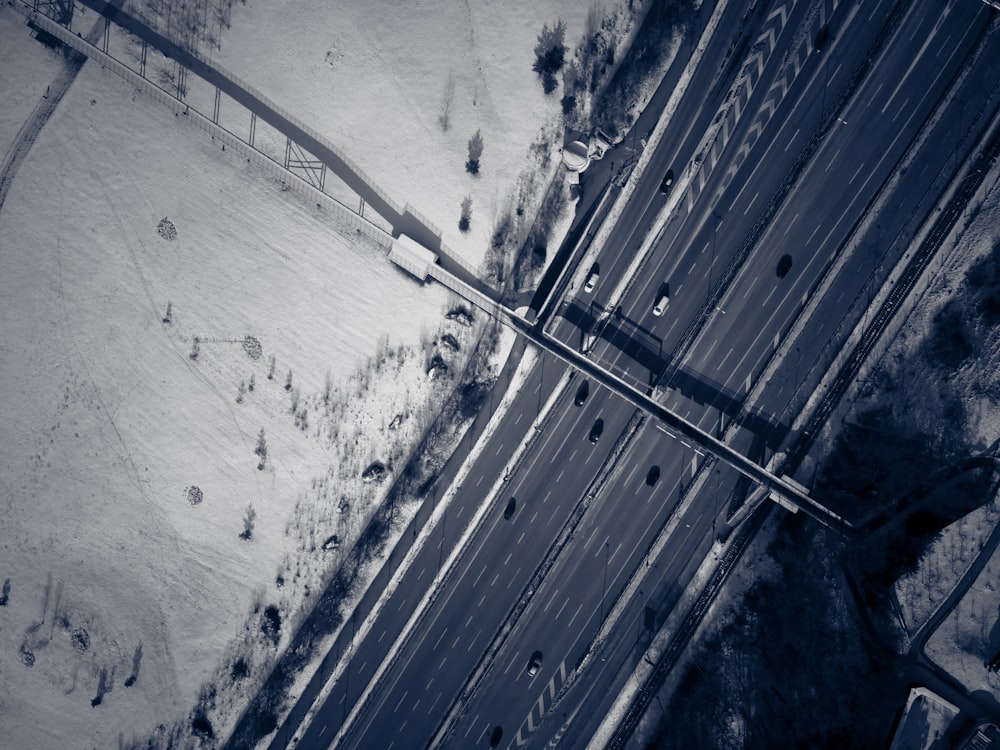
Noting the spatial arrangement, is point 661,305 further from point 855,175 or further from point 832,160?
point 855,175

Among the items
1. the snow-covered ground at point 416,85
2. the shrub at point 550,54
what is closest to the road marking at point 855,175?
the snow-covered ground at point 416,85

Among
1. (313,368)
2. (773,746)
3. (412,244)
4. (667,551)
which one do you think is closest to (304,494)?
(313,368)

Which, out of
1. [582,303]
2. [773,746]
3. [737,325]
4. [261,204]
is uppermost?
[737,325]

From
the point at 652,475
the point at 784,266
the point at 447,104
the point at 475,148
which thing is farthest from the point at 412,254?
the point at 784,266

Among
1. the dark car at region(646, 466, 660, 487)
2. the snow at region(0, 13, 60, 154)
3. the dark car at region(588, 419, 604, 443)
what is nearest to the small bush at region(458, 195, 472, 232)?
the dark car at region(588, 419, 604, 443)

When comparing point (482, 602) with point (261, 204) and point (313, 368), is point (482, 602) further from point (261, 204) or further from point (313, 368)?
point (261, 204)

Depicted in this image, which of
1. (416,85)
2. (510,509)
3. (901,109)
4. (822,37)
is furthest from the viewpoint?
(510,509)

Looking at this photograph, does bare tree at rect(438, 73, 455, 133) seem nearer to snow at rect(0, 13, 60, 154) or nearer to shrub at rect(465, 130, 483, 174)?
shrub at rect(465, 130, 483, 174)
